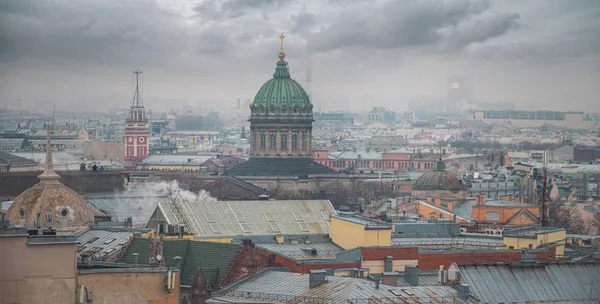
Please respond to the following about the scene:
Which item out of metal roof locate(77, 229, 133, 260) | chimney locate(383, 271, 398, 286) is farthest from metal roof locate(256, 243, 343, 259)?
chimney locate(383, 271, 398, 286)

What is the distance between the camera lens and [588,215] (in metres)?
80.2

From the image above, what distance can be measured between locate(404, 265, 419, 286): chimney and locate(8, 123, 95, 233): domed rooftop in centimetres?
1375

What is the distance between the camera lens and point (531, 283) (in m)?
40.1

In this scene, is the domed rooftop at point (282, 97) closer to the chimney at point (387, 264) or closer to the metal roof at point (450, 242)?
the metal roof at point (450, 242)

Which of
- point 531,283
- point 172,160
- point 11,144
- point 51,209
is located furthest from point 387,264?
point 172,160

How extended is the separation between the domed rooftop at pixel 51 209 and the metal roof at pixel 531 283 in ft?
55.3

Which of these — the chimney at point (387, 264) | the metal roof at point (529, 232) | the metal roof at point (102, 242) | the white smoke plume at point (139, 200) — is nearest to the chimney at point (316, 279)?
the chimney at point (387, 264)

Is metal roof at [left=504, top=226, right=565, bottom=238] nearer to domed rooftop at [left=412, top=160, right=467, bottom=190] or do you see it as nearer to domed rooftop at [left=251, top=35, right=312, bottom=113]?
domed rooftop at [left=412, top=160, right=467, bottom=190]

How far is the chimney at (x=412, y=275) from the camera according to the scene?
4175 centimetres

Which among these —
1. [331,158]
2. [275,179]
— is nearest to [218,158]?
[331,158]

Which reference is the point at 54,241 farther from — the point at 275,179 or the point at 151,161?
the point at 151,161

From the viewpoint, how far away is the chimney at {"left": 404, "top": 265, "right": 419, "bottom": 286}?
1644 inches

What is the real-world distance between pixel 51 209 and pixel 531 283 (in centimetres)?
1953

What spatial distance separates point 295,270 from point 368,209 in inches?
1316
